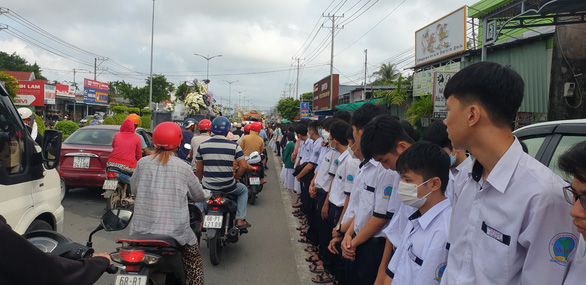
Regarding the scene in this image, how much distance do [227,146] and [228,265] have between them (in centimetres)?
154

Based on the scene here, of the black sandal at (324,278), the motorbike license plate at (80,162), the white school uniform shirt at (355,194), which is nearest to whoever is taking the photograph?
the white school uniform shirt at (355,194)

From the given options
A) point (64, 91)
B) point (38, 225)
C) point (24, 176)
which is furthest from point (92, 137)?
point (64, 91)

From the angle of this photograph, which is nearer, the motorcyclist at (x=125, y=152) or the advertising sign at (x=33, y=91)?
the motorcyclist at (x=125, y=152)

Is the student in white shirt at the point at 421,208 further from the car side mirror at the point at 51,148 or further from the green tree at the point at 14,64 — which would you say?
the green tree at the point at 14,64

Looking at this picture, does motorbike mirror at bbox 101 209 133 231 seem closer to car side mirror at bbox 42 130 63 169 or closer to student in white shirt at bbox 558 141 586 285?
car side mirror at bbox 42 130 63 169

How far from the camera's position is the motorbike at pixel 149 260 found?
8.99 ft

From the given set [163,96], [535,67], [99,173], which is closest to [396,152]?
[99,173]

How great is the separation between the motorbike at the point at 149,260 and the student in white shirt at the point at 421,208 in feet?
5.65

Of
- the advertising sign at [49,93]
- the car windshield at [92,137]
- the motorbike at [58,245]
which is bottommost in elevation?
the motorbike at [58,245]

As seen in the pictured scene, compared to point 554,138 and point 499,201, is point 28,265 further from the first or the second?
point 554,138

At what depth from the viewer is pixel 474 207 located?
5.36 feet

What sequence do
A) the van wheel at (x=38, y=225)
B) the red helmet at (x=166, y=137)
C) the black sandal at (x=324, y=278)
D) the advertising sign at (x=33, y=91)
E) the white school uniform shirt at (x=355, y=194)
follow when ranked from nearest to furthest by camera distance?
the van wheel at (x=38, y=225) < the red helmet at (x=166, y=137) < the white school uniform shirt at (x=355, y=194) < the black sandal at (x=324, y=278) < the advertising sign at (x=33, y=91)

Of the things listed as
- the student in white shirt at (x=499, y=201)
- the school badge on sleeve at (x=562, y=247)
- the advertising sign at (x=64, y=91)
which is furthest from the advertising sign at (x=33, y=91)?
the school badge on sleeve at (x=562, y=247)

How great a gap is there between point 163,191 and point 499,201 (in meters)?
2.49
